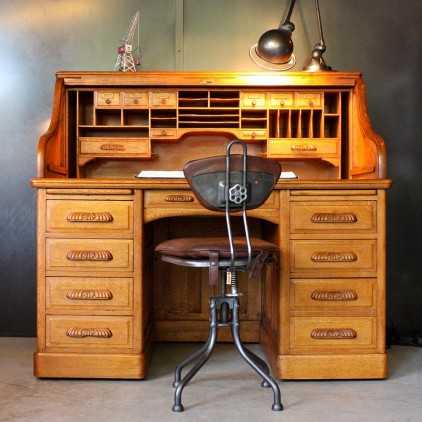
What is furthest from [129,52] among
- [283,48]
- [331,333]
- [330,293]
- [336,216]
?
[331,333]

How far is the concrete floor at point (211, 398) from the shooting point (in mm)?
1892

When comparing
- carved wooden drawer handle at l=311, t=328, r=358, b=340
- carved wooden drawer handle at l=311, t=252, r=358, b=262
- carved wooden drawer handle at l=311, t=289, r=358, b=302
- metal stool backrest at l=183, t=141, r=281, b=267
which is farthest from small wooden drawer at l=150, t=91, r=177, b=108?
carved wooden drawer handle at l=311, t=328, r=358, b=340

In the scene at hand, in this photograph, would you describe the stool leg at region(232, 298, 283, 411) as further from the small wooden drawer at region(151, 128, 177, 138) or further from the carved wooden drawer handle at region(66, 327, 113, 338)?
the small wooden drawer at region(151, 128, 177, 138)

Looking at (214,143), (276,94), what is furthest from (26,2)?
(276,94)

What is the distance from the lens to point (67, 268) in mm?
2277

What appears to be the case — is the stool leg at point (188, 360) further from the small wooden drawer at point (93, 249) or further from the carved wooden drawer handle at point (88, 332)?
the small wooden drawer at point (93, 249)

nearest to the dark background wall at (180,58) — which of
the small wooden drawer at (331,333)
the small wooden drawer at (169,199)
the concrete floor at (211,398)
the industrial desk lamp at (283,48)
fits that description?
the industrial desk lamp at (283,48)

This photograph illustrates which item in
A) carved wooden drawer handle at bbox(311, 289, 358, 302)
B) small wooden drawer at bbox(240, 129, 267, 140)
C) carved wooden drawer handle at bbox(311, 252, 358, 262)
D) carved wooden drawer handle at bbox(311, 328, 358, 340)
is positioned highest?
small wooden drawer at bbox(240, 129, 267, 140)

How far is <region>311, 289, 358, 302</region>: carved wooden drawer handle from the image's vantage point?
228 cm

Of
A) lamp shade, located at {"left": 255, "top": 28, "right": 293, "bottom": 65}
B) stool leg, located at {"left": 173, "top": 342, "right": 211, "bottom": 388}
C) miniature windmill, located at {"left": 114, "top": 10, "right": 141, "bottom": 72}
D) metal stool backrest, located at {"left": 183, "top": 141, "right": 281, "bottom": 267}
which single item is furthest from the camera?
miniature windmill, located at {"left": 114, "top": 10, "right": 141, "bottom": 72}

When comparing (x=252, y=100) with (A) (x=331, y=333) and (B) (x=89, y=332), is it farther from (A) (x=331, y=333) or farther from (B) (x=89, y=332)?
(B) (x=89, y=332)

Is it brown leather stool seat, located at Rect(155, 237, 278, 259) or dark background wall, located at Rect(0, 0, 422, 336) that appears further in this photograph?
dark background wall, located at Rect(0, 0, 422, 336)

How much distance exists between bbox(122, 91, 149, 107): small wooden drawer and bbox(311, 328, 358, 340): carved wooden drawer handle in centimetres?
151

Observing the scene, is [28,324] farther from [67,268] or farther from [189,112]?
[189,112]
